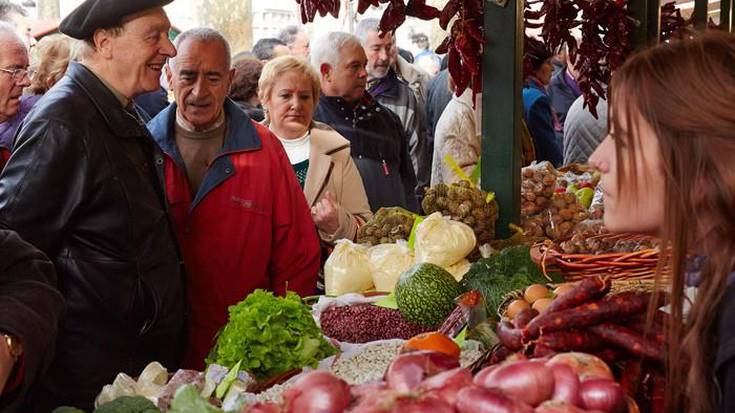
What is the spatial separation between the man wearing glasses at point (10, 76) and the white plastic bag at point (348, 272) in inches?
76.4

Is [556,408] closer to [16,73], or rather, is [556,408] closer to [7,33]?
[16,73]

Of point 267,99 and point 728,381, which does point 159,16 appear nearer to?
point 267,99

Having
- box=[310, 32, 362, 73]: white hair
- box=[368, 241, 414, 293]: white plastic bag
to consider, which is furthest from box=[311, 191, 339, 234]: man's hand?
box=[310, 32, 362, 73]: white hair

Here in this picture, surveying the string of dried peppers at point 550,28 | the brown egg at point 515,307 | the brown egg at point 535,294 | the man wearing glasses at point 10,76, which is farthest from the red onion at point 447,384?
the man wearing glasses at point 10,76

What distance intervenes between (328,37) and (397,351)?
3.32 m

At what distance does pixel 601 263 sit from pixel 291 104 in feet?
7.36

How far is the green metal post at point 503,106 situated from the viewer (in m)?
4.10

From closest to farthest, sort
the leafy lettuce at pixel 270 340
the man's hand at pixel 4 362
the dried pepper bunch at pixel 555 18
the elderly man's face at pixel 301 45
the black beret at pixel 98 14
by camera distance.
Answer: the man's hand at pixel 4 362
the leafy lettuce at pixel 270 340
the black beret at pixel 98 14
the dried pepper bunch at pixel 555 18
the elderly man's face at pixel 301 45

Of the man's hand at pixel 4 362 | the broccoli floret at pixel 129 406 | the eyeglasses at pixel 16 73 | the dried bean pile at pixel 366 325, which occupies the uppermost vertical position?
the eyeglasses at pixel 16 73

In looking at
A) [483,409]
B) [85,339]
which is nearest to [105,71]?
[85,339]

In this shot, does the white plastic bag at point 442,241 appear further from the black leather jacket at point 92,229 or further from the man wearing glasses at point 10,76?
the man wearing glasses at point 10,76

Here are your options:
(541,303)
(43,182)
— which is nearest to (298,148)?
(43,182)

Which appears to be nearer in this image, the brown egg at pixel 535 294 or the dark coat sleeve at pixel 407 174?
the brown egg at pixel 535 294

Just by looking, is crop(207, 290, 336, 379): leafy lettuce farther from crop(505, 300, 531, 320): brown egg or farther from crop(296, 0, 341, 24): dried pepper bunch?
crop(296, 0, 341, 24): dried pepper bunch
